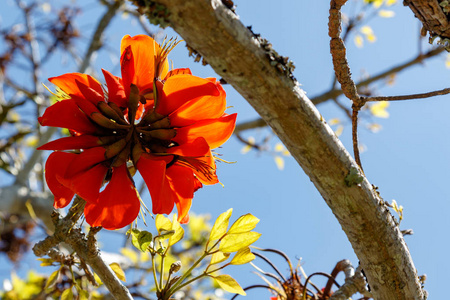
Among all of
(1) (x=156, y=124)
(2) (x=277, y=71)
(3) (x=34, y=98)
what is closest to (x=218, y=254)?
(1) (x=156, y=124)

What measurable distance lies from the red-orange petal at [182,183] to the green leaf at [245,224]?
0.10 metres

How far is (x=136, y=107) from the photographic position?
2.76 ft

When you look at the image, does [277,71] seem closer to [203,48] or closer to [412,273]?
[203,48]

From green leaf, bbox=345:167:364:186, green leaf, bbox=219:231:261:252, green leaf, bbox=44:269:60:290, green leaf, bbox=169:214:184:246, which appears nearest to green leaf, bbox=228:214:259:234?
green leaf, bbox=219:231:261:252

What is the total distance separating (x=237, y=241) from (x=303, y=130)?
30 centimetres

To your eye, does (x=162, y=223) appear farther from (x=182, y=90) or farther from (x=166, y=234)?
(x=182, y=90)

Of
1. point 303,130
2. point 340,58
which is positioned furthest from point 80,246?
point 340,58

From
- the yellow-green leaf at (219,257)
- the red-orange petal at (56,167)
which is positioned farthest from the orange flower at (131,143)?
the yellow-green leaf at (219,257)

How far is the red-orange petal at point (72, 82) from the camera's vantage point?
2.77 feet

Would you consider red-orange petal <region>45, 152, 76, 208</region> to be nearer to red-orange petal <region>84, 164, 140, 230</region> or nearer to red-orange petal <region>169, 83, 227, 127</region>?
red-orange petal <region>84, 164, 140, 230</region>

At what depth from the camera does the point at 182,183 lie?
0.84m

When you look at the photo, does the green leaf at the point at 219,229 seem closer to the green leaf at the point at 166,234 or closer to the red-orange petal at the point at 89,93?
the green leaf at the point at 166,234

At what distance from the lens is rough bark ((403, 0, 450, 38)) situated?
82 centimetres

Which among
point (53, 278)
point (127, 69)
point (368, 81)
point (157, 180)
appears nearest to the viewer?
point (157, 180)
